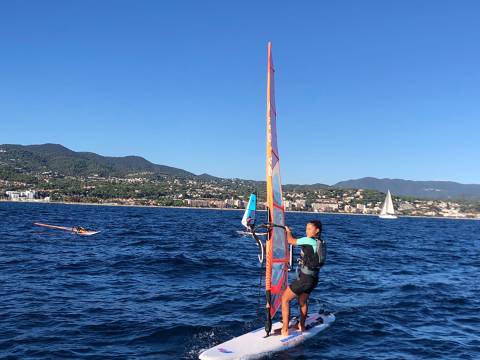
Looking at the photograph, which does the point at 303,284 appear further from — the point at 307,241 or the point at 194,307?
the point at 194,307

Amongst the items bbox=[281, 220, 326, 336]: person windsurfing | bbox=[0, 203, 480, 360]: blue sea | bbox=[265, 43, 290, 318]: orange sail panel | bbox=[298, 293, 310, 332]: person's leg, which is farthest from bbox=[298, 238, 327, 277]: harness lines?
bbox=[0, 203, 480, 360]: blue sea

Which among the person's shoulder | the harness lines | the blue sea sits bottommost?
the blue sea

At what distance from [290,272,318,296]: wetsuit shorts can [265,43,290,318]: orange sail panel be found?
1.94 ft

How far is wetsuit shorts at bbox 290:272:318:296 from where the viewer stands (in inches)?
402

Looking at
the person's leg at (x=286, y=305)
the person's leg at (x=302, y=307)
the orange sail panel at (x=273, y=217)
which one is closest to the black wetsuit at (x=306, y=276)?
the person's leg at (x=286, y=305)

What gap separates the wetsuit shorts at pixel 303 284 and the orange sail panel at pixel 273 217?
0.59 metres

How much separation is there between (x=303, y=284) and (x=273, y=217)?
1.70 m

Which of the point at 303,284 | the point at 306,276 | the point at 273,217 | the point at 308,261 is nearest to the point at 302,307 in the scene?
the point at 303,284

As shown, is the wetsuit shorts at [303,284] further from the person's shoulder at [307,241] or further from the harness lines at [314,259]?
the person's shoulder at [307,241]

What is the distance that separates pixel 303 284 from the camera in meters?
10.2

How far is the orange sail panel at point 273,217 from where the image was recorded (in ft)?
32.5

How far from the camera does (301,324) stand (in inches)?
444

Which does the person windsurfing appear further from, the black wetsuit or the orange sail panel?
the orange sail panel

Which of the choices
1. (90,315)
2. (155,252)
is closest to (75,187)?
(155,252)
